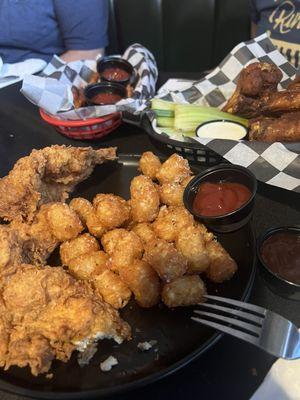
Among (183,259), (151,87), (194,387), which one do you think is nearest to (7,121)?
(151,87)

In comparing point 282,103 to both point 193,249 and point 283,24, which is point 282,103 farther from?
point 283,24

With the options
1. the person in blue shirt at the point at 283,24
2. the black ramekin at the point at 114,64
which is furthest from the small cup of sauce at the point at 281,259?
the person in blue shirt at the point at 283,24

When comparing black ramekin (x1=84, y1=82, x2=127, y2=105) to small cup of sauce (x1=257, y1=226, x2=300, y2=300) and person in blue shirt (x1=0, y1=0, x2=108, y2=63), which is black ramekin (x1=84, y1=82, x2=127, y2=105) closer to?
person in blue shirt (x1=0, y1=0, x2=108, y2=63)

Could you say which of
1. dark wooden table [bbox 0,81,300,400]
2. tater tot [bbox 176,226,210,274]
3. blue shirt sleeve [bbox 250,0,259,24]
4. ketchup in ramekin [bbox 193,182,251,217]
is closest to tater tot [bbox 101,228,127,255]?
tater tot [bbox 176,226,210,274]

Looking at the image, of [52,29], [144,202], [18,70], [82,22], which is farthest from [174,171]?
[52,29]

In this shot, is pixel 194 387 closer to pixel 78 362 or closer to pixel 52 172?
pixel 78 362

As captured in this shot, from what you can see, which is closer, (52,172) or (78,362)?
(78,362)

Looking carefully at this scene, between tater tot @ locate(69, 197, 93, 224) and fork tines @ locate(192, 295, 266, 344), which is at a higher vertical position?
fork tines @ locate(192, 295, 266, 344)
